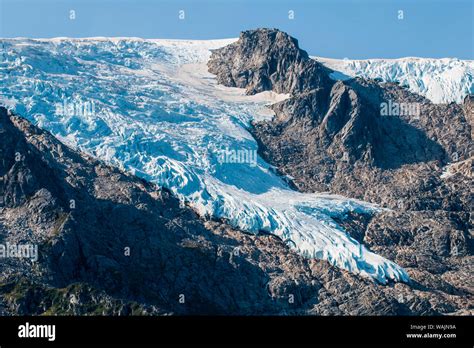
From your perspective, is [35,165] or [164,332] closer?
[164,332]

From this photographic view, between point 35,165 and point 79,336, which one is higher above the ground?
point 35,165

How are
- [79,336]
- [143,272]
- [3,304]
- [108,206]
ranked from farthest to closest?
[108,206]
[143,272]
[3,304]
[79,336]

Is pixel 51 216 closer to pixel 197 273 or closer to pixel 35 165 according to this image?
pixel 35 165

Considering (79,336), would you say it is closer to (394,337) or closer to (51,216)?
(394,337)

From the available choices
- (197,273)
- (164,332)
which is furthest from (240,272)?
(164,332)

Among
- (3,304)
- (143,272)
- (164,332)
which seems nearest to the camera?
(164,332)

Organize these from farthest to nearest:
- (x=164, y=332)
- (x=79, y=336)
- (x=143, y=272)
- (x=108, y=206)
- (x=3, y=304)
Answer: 1. (x=108, y=206)
2. (x=143, y=272)
3. (x=3, y=304)
4. (x=164, y=332)
5. (x=79, y=336)

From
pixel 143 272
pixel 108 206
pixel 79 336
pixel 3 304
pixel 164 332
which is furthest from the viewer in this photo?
pixel 108 206

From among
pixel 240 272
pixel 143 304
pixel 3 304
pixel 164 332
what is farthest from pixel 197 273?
pixel 164 332

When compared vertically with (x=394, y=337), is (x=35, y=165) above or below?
above
